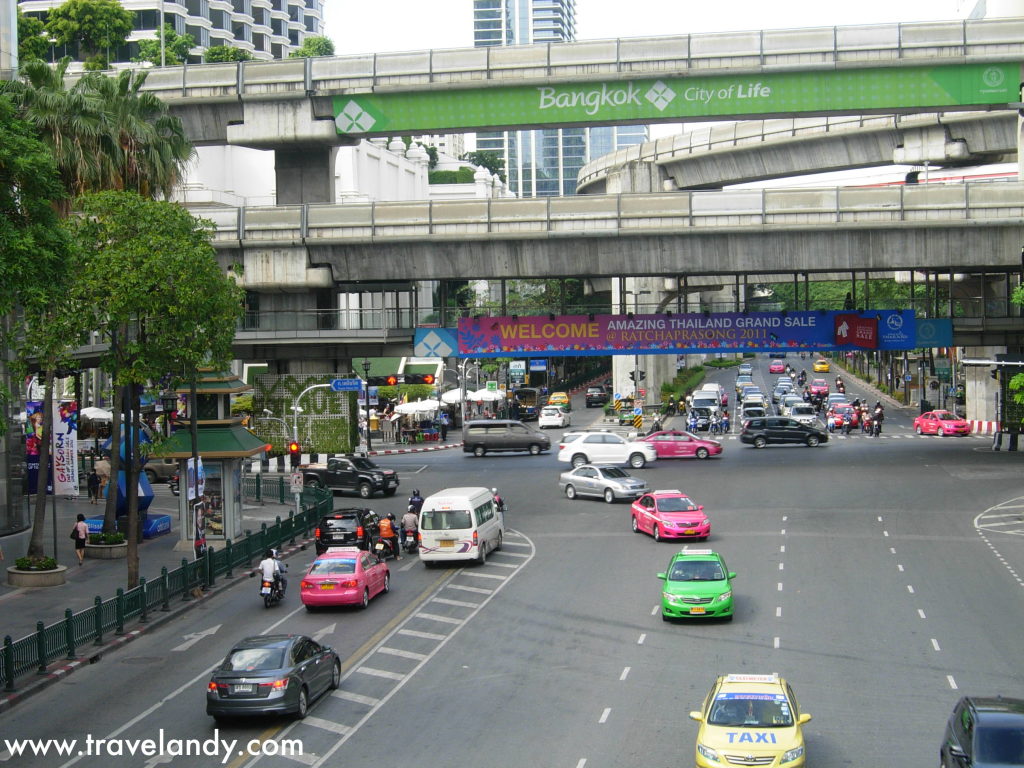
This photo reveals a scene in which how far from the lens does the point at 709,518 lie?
136 ft

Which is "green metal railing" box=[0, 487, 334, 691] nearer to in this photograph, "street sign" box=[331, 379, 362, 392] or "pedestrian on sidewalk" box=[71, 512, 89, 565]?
"pedestrian on sidewalk" box=[71, 512, 89, 565]

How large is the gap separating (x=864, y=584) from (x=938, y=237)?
22850mm

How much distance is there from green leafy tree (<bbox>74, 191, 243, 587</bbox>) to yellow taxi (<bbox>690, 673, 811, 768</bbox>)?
1857 cm

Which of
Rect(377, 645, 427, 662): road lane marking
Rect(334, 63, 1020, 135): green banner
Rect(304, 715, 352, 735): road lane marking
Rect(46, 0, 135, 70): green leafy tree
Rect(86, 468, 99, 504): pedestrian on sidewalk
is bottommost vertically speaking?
→ Rect(377, 645, 427, 662): road lane marking

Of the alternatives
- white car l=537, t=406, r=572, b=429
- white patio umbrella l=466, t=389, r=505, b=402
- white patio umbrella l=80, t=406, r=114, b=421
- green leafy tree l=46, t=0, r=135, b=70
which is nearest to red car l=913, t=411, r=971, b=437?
white car l=537, t=406, r=572, b=429

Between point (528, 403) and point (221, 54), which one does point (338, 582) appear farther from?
point (221, 54)

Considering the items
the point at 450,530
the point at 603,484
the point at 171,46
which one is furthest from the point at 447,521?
the point at 171,46

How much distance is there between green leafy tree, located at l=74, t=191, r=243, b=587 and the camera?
30625 millimetres

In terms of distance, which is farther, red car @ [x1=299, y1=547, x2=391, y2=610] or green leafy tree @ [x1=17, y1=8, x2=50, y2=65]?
green leafy tree @ [x1=17, y1=8, x2=50, y2=65]

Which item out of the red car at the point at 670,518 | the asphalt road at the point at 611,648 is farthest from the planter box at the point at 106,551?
the red car at the point at 670,518

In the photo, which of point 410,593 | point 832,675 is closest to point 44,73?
point 410,593

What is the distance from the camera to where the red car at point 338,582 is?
2923cm

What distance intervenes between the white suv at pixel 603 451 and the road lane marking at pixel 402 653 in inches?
1127

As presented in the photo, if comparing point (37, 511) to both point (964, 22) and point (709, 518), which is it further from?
point (964, 22)
